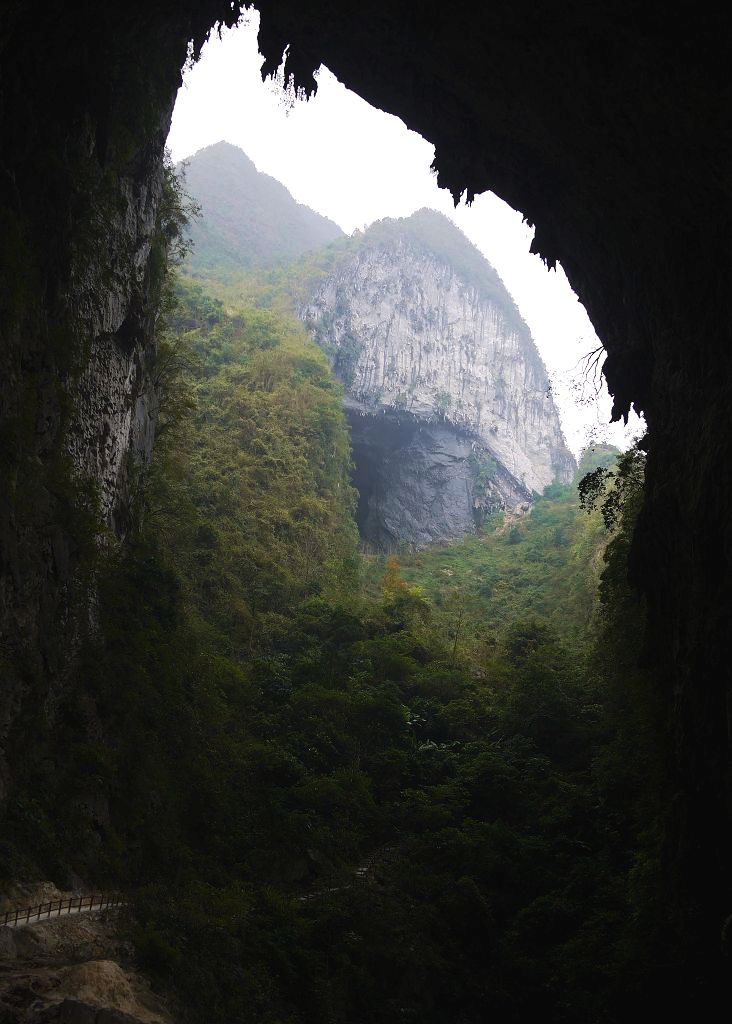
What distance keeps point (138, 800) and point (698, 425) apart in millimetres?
8775

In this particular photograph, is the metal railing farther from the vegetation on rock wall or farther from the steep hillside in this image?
the steep hillside

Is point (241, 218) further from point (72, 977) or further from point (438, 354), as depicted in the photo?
point (72, 977)

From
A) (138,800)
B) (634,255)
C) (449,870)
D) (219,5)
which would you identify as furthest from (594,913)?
(219,5)

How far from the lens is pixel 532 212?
11242 millimetres

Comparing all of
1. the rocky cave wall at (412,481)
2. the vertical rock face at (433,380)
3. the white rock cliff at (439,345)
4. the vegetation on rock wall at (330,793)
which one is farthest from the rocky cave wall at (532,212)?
the white rock cliff at (439,345)

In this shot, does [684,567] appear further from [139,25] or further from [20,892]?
[139,25]

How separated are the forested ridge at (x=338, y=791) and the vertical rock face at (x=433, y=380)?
22.7 metres

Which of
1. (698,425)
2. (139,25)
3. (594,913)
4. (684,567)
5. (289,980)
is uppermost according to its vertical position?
(139,25)

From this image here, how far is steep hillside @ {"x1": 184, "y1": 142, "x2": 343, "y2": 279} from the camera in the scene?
64875 millimetres

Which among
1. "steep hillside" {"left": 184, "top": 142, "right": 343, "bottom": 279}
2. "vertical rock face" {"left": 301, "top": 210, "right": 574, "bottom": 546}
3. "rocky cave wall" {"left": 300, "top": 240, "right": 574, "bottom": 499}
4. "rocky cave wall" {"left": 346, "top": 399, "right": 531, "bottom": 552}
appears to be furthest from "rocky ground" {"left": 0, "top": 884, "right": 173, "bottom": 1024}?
"steep hillside" {"left": 184, "top": 142, "right": 343, "bottom": 279}

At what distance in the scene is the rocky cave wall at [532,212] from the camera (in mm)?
6625

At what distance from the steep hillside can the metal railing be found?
56257 mm

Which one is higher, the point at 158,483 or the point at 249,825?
the point at 158,483

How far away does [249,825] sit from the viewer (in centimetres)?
1239
